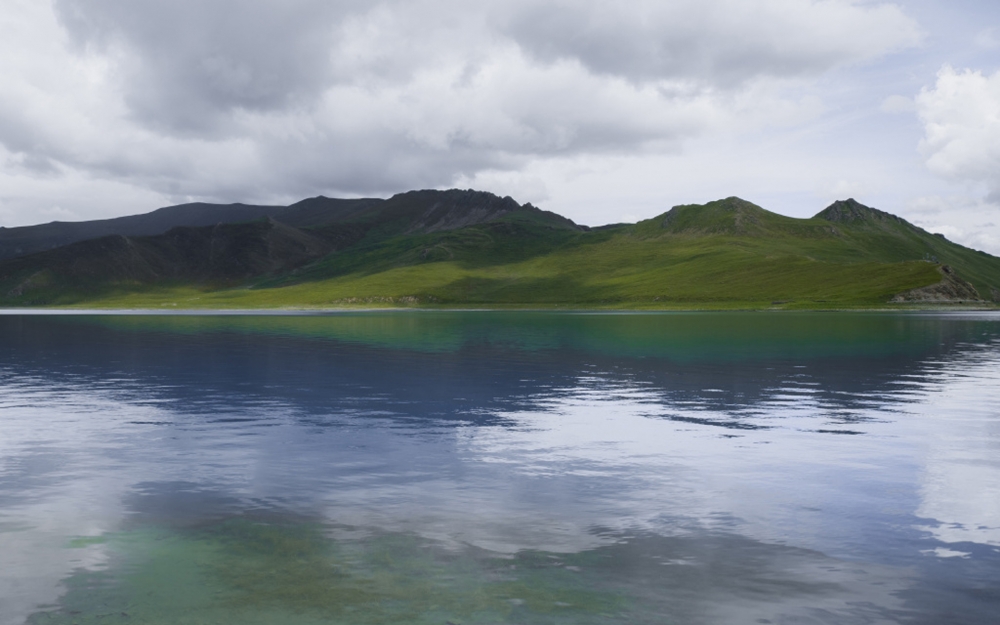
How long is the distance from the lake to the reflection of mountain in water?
57cm

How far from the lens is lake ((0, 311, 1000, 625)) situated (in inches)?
607

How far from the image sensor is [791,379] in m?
55.2

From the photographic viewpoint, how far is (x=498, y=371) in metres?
62.4

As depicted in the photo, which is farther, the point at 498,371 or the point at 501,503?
the point at 498,371

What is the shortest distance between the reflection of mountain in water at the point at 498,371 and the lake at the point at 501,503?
22.5 inches

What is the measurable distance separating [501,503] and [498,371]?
130ft

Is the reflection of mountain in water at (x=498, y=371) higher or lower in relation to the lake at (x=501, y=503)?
higher

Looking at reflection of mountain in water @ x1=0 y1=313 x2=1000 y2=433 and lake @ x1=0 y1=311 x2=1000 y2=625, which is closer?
lake @ x1=0 y1=311 x2=1000 y2=625

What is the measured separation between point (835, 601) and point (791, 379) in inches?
1661

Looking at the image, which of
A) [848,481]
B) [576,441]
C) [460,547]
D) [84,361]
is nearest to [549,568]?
[460,547]

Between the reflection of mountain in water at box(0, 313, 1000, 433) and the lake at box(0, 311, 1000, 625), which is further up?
the reflection of mountain in water at box(0, 313, 1000, 433)

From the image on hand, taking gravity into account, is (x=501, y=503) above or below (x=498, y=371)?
below

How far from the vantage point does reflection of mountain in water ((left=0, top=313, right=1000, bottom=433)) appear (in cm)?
4416

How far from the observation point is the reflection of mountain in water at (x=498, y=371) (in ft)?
145
